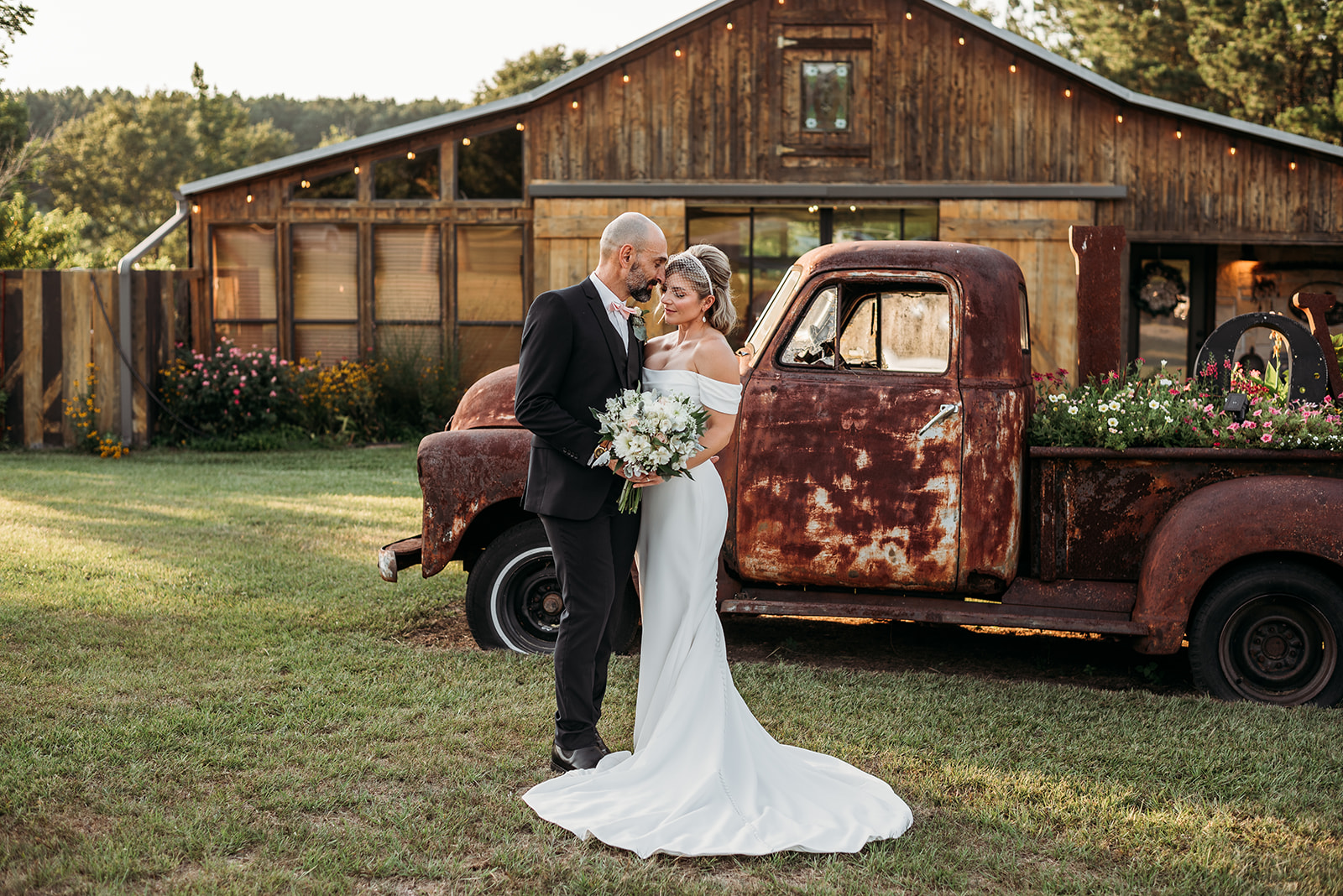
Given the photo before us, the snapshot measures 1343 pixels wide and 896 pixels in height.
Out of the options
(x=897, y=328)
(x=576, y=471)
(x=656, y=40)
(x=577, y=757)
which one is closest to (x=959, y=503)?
(x=897, y=328)

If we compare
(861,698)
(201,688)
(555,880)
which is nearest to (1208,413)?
(861,698)

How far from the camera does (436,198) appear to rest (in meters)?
14.6

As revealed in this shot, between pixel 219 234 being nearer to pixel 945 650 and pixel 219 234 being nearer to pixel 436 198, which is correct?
pixel 436 198

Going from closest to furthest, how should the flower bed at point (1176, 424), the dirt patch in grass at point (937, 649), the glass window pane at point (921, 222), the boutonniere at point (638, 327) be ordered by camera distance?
the boutonniere at point (638, 327)
the flower bed at point (1176, 424)
the dirt patch in grass at point (937, 649)
the glass window pane at point (921, 222)

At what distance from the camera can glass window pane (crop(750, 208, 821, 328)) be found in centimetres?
1459

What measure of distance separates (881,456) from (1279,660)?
77.2 inches

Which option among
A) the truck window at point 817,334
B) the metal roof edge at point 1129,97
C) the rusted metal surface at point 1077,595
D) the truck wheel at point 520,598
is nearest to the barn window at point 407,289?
the metal roof edge at point 1129,97

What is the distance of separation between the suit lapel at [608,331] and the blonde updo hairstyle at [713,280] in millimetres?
274

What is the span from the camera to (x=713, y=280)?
4074 mm

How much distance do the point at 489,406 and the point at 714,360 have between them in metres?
2.22

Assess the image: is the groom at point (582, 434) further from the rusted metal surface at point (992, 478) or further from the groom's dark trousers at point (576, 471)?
the rusted metal surface at point (992, 478)

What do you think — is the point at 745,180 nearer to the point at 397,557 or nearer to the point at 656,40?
the point at 656,40

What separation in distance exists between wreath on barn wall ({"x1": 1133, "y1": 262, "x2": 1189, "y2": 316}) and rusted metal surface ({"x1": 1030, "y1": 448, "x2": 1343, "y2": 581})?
44.7 ft

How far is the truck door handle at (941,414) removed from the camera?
508 cm
